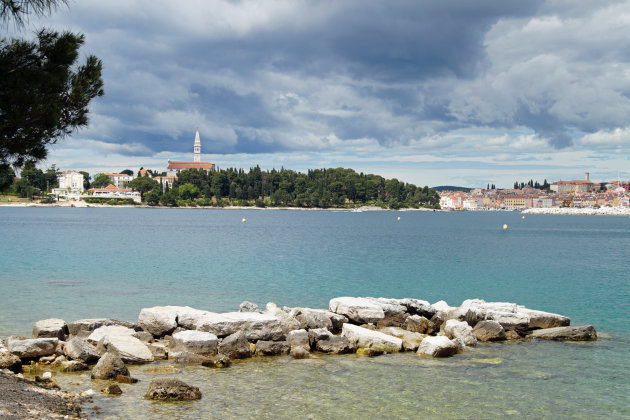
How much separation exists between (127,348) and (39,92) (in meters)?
7.13

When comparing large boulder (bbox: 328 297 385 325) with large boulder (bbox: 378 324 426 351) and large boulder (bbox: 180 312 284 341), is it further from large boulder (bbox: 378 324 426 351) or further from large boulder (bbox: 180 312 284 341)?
large boulder (bbox: 180 312 284 341)

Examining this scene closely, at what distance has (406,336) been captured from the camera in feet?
55.3

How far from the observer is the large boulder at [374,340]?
16.0 meters

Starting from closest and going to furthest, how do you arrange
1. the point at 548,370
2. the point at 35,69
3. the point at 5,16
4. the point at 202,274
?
the point at 5,16 < the point at 35,69 < the point at 548,370 < the point at 202,274

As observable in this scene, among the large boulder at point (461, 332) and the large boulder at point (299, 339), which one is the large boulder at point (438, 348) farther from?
the large boulder at point (299, 339)

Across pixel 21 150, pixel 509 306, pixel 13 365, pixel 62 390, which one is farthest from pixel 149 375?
pixel 509 306

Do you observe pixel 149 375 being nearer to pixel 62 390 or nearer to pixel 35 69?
pixel 62 390

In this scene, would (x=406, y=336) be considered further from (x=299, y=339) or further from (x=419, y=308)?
(x=299, y=339)

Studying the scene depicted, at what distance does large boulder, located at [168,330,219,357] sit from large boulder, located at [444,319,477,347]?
7514 mm

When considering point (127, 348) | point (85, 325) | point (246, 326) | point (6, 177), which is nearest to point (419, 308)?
point (246, 326)

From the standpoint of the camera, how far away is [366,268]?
40281 mm

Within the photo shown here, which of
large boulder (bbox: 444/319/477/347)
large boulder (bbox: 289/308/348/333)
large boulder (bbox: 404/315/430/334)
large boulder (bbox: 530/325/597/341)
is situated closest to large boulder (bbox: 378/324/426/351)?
large boulder (bbox: 404/315/430/334)

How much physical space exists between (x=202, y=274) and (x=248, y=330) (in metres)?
19.4

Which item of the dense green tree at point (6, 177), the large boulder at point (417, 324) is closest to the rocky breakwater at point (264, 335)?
the large boulder at point (417, 324)
